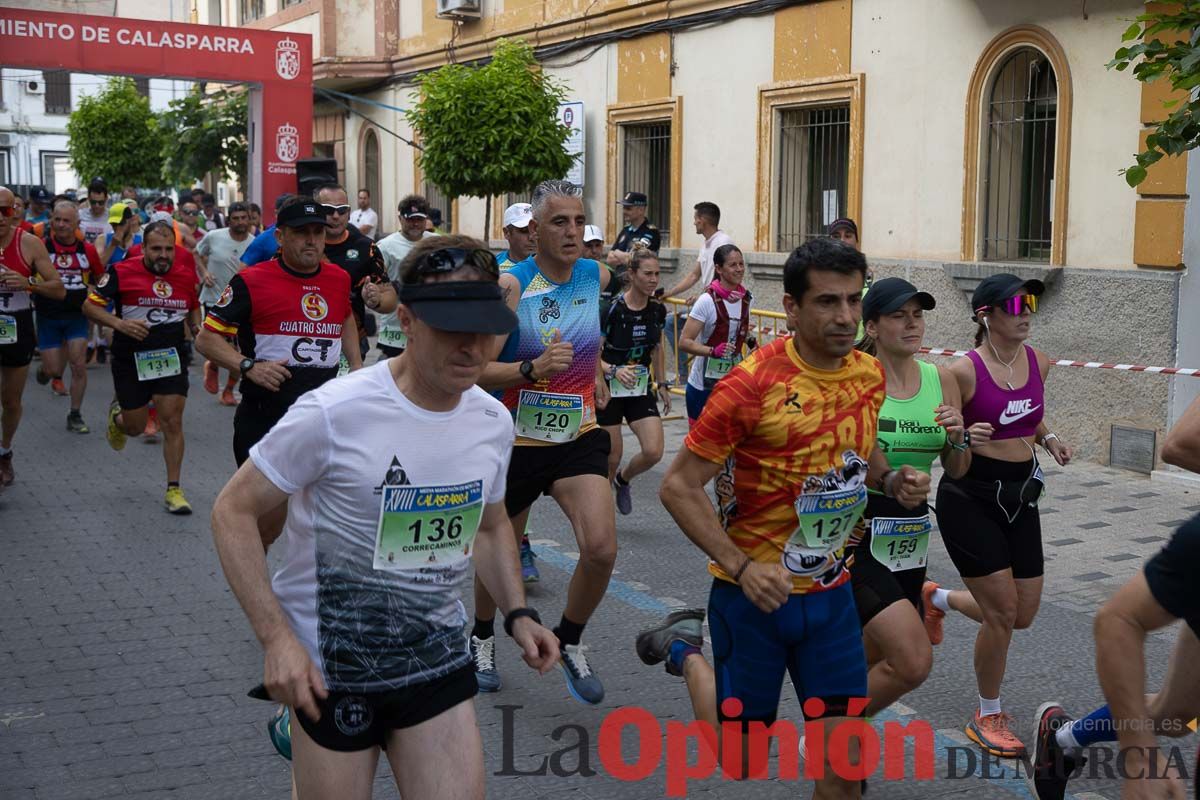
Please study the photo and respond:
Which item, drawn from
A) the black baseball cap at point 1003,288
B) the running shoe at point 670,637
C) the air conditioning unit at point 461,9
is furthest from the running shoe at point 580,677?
the air conditioning unit at point 461,9

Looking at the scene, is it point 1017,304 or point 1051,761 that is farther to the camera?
point 1017,304

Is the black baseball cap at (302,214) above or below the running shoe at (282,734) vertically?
above

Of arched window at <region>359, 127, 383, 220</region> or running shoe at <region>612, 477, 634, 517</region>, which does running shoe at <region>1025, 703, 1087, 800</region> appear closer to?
running shoe at <region>612, 477, 634, 517</region>

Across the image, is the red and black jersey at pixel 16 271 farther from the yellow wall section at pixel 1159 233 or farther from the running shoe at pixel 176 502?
the yellow wall section at pixel 1159 233

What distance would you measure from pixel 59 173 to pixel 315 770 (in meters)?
60.4

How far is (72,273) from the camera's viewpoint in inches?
525

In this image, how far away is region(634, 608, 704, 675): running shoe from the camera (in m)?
4.69

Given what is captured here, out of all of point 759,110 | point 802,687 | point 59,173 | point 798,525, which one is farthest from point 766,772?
point 59,173

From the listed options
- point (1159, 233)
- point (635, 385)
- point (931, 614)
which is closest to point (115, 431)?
point (635, 385)

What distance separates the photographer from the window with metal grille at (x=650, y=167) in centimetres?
1839

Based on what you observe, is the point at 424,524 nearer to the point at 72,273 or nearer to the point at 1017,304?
the point at 1017,304

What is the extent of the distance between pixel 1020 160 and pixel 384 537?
34.1 ft

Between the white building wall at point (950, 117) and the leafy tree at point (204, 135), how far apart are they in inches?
668

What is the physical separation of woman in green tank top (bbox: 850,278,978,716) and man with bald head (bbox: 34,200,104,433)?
9.05 meters
